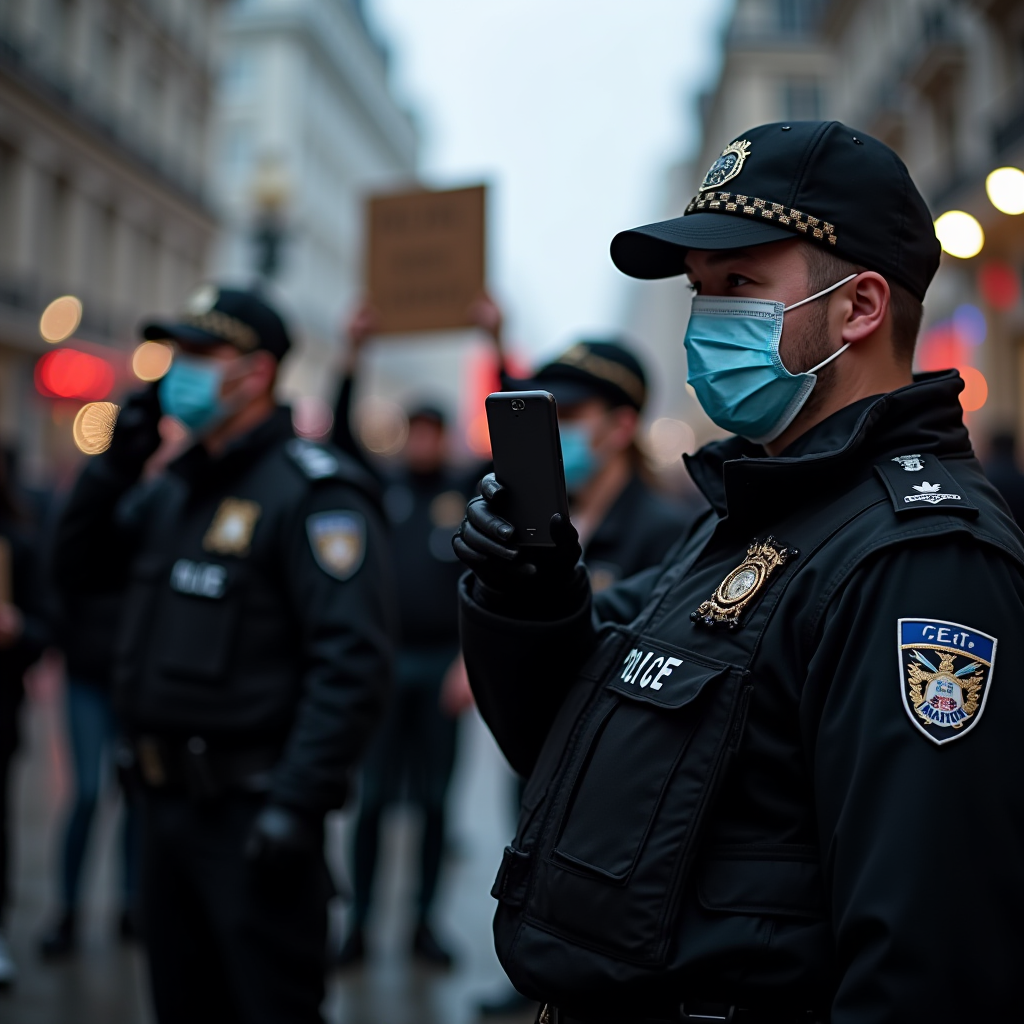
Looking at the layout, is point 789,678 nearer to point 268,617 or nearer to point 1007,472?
point 268,617

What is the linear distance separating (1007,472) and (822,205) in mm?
5236

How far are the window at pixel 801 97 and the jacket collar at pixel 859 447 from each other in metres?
42.0

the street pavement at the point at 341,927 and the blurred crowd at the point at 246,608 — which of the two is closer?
the blurred crowd at the point at 246,608

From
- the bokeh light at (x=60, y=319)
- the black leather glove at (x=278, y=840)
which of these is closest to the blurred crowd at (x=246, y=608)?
the black leather glove at (x=278, y=840)

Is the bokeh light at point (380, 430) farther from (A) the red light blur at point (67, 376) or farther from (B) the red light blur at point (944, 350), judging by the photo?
(B) the red light blur at point (944, 350)

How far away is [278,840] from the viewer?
2650 millimetres

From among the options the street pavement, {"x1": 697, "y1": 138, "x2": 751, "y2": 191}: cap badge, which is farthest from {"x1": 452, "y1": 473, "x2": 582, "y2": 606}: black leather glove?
the street pavement

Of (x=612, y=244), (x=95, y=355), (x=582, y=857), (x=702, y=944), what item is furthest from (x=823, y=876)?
(x=95, y=355)

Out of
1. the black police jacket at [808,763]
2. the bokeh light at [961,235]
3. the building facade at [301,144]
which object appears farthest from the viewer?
the building facade at [301,144]

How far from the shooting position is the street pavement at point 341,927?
426cm

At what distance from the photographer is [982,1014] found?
1176mm

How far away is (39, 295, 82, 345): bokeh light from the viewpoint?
23797mm

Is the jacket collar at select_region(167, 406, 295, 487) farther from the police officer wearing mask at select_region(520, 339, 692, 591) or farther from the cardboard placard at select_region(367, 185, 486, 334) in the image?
the cardboard placard at select_region(367, 185, 486, 334)

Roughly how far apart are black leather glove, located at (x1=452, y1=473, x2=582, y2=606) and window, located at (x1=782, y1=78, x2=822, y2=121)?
42040 mm
